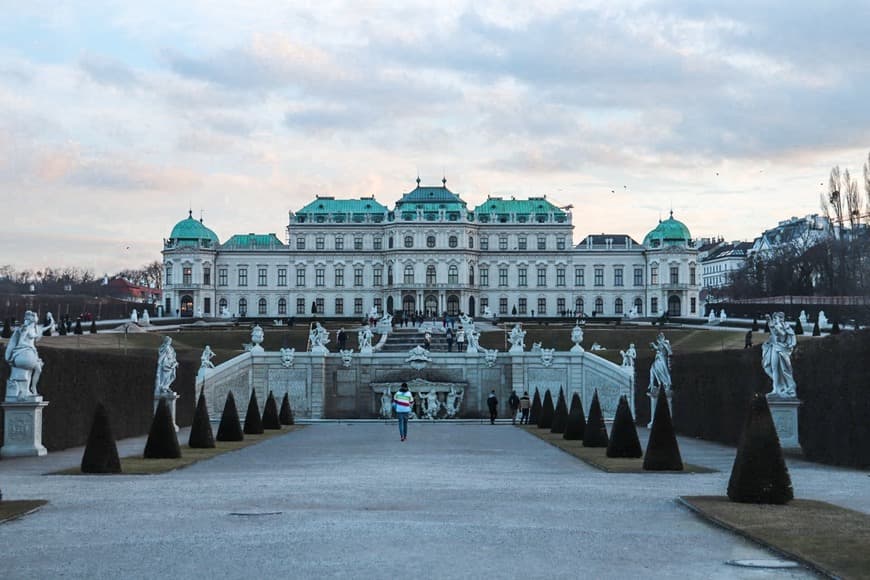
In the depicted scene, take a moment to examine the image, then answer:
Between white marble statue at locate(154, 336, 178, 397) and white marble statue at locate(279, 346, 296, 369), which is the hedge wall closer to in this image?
white marble statue at locate(154, 336, 178, 397)

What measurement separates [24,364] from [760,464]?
44.4 feet

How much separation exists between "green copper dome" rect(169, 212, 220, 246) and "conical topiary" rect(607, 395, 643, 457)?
311ft

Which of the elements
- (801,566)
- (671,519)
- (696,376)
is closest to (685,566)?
(801,566)

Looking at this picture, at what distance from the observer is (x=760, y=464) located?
517 inches

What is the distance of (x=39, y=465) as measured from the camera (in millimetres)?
19594

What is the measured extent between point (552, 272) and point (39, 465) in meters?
96.7

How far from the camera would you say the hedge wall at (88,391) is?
2402cm

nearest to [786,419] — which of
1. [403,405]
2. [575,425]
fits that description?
[575,425]

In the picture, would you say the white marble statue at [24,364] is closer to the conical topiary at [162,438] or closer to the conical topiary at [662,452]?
the conical topiary at [162,438]

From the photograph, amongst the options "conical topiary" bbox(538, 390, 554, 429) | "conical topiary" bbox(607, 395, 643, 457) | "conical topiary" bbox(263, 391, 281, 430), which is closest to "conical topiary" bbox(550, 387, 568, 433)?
"conical topiary" bbox(538, 390, 554, 429)

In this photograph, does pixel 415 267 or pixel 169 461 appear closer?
pixel 169 461

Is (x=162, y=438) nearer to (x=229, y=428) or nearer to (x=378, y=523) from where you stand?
(x=229, y=428)

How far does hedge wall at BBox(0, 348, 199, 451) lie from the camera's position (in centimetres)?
2402

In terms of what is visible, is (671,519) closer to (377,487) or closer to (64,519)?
(377,487)
